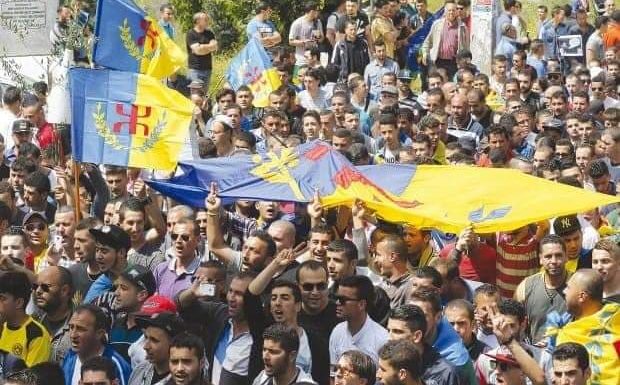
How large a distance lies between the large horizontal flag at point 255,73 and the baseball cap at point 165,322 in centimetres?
825

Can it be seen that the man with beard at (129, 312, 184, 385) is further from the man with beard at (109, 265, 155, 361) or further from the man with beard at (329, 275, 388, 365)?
the man with beard at (329, 275, 388, 365)

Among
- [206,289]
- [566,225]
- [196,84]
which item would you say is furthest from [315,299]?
[196,84]

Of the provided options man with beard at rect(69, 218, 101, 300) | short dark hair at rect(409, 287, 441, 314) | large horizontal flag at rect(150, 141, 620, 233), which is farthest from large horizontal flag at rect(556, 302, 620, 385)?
man with beard at rect(69, 218, 101, 300)

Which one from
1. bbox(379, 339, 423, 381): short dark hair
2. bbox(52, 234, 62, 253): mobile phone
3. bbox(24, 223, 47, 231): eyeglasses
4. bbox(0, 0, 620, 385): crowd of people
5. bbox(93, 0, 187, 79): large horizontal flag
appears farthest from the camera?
bbox(93, 0, 187, 79): large horizontal flag

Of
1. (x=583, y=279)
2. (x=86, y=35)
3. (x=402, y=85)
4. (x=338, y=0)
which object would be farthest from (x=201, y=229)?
(x=338, y=0)

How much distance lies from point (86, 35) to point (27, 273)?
20.7 feet

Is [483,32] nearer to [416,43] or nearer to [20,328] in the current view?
[416,43]

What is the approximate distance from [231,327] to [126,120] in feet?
11.4

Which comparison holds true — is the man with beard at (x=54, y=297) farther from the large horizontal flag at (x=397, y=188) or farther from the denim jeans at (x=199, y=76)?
the denim jeans at (x=199, y=76)

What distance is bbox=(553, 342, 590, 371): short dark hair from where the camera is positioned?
810 cm

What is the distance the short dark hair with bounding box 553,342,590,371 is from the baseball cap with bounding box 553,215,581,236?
105 inches

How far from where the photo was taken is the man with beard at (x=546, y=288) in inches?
391

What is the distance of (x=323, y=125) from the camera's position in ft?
50.9

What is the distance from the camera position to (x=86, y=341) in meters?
9.10
